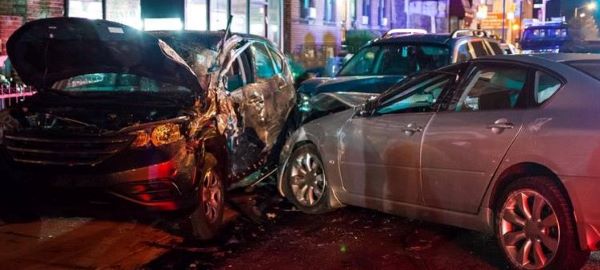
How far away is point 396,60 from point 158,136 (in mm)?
6091

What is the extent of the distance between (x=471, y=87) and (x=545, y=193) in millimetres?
1196

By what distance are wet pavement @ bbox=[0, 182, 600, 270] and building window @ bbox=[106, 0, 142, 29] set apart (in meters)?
7.48

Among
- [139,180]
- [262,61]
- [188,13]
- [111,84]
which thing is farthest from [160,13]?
[139,180]

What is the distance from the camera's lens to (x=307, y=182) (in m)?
7.43

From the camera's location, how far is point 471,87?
5.96m

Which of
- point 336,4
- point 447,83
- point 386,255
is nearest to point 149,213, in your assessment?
point 386,255

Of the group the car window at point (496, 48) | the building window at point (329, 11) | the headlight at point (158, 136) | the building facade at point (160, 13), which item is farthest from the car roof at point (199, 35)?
the building window at point (329, 11)

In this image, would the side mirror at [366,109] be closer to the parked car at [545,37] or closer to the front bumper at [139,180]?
the front bumper at [139,180]

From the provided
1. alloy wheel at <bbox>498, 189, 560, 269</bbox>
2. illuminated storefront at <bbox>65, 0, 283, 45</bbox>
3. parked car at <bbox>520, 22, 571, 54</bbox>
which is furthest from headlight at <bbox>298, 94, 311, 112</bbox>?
parked car at <bbox>520, 22, 571, 54</bbox>

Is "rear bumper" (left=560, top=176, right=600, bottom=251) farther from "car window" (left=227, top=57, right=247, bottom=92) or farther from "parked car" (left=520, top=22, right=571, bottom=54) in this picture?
"parked car" (left=520, top=22, right=571, bottom=54)

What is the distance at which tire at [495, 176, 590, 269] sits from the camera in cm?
502

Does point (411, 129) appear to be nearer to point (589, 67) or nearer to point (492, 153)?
point (492, 153)

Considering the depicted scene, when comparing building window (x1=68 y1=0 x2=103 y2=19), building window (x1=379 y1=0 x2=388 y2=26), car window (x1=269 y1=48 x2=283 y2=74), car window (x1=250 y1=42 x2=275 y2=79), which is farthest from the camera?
building window (x1=379 y1=0 x2=388 y2=26)

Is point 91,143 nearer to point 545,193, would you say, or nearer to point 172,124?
point 172,124
